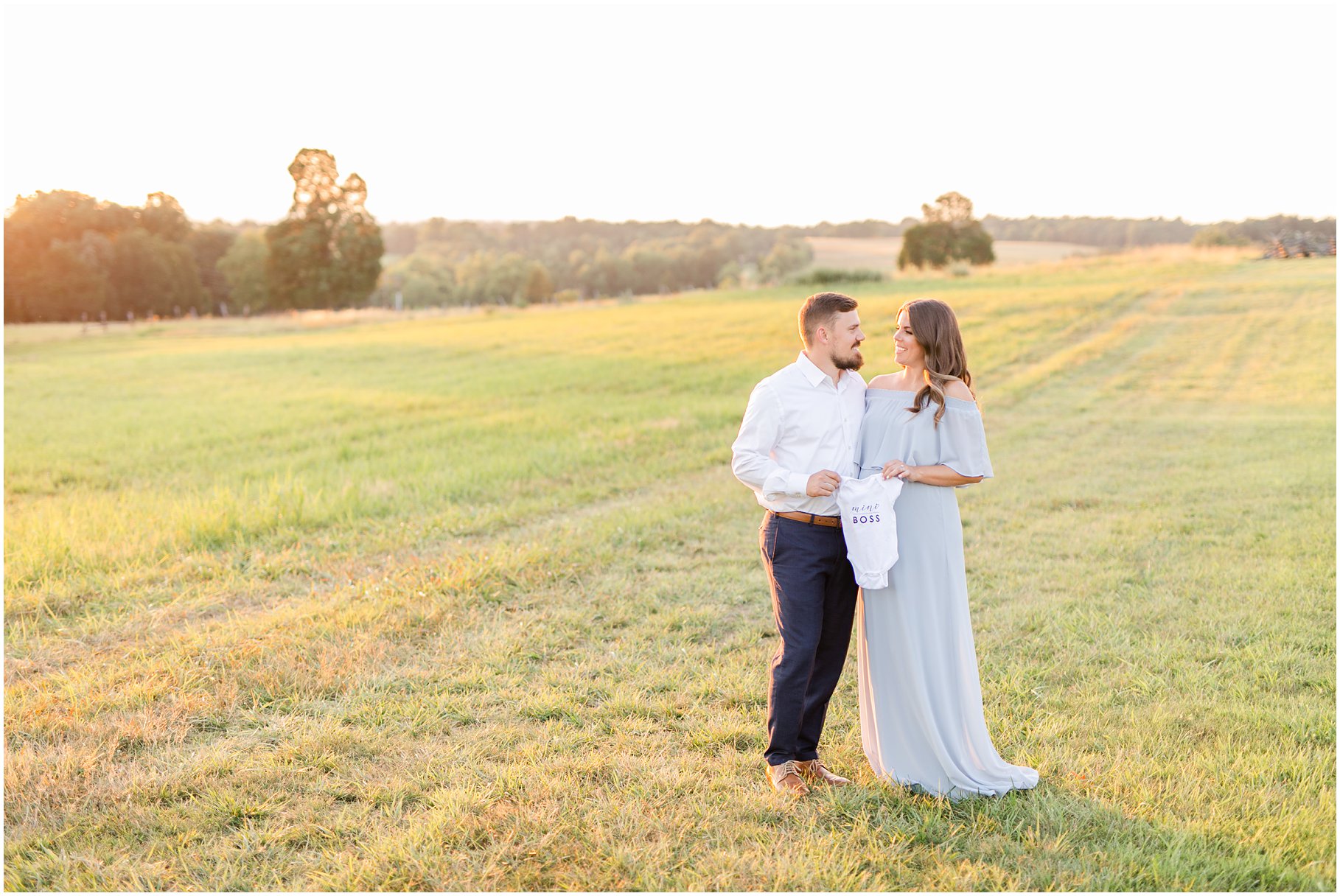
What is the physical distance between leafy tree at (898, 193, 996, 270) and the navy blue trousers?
77.0 metres

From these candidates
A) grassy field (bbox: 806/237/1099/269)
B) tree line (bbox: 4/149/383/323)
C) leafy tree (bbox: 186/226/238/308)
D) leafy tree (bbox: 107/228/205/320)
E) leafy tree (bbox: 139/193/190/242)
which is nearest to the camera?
tree line (bbox: 4/149/383/323)

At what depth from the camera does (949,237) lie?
7800cm

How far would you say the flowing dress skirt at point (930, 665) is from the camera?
4.29 meters

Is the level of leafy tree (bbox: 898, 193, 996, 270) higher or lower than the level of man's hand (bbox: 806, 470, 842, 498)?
higher

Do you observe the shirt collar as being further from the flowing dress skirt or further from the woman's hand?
the flowing dress skirt

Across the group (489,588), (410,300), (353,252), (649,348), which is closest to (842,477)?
(489,588)

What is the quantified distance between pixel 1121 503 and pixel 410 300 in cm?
8681

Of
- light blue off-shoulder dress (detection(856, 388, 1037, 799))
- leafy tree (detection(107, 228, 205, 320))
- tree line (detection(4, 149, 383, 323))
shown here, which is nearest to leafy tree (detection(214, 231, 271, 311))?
tree line (detection(4, 149, 383, 323))

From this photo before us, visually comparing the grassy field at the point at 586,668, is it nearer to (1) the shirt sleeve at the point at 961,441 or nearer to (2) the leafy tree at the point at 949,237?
(1) the shirt sleeve at the point at 961,441

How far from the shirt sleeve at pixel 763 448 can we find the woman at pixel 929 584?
437 millimetres

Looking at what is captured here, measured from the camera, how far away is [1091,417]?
57.1ft

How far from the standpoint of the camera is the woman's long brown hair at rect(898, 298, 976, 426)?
14.0ft

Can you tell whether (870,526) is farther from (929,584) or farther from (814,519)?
(929,584)

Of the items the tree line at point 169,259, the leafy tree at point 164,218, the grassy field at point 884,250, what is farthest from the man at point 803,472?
the leafy tree at point 164,218
